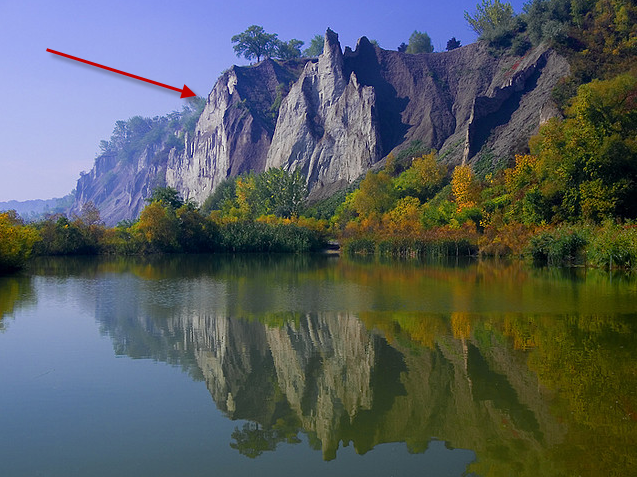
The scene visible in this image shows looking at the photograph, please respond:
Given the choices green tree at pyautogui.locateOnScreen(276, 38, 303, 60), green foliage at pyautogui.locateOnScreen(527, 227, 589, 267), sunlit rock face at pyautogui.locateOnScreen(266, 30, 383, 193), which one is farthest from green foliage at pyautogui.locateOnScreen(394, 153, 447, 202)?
green tree at pyautogui.locateOnScreen(276, 38, 303, 60)

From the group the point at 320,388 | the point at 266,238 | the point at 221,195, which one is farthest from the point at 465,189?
the point at 221,195

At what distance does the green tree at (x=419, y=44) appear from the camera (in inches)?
3866

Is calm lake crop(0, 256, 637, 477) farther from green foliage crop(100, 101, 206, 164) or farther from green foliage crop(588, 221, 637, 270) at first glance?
green foliage crop(100, 101, 206, 164)

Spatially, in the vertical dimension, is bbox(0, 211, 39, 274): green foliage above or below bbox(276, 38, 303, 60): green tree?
below

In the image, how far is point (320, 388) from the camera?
26.9 feet

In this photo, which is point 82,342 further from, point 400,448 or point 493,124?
point 493,124

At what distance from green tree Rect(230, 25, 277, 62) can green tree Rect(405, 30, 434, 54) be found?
2647 cm

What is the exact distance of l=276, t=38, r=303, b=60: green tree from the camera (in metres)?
109

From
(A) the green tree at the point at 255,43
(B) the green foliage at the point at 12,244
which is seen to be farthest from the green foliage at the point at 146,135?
(B) the green foliage at the point at 12,244

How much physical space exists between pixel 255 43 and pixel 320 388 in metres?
106

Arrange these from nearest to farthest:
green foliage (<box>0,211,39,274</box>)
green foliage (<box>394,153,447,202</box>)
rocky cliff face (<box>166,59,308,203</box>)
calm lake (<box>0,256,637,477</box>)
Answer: calm lake (<box>0,256,637,477</box>) < green foliage (<box>0,211,39,274</box>) < green foliage (<box>394,153,447,202</box>) < rocky cliff face (<box>166,59,308,203</box>)

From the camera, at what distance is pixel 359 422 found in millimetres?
6828

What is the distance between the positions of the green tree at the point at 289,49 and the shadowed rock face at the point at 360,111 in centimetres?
920

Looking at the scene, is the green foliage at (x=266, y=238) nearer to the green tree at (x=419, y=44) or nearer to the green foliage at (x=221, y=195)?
the green foliage at (x=221, y=195)
